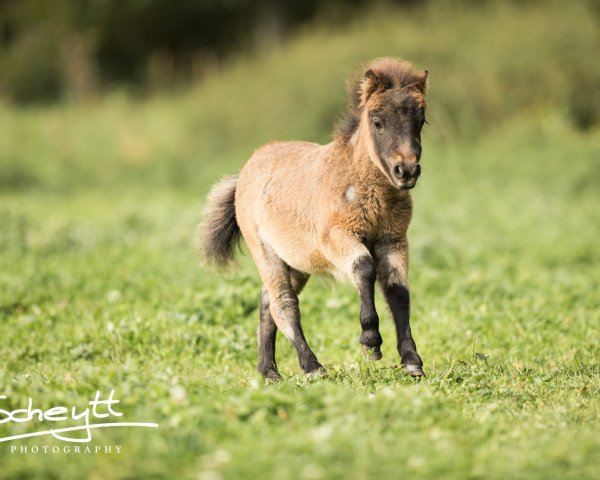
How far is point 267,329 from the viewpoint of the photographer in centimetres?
778

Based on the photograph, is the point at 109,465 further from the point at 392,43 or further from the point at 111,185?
the point at 392,43

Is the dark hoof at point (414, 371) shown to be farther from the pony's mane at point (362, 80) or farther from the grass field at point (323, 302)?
the pony's mane at point (362, 80)

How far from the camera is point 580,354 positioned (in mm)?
7922

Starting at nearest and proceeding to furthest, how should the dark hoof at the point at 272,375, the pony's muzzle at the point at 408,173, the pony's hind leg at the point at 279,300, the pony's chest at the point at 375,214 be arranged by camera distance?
1. the pony's muzzle at the point at 408,173
2. the pony's chest at the point at 375,214
3. the dark hoof at the point at 272,375
4. the pony's hind leg at the point at 279,300

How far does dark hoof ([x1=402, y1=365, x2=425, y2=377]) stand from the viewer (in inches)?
257

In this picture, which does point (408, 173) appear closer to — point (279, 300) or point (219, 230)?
point (279, 300)

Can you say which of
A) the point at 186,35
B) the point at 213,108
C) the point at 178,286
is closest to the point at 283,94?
the point at 213,108

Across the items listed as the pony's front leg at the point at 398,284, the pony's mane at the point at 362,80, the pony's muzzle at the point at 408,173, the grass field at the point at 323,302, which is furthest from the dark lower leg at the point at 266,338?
the pony's muzzle at the point at 408,173

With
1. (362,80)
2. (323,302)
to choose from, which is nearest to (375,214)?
(362,80)

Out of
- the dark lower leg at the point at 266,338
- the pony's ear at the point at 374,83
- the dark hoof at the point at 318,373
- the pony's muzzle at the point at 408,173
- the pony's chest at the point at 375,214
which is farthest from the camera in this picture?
the dark lower leg at the point at 266,338

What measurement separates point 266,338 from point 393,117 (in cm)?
227

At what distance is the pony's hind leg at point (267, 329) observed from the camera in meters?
7.67
